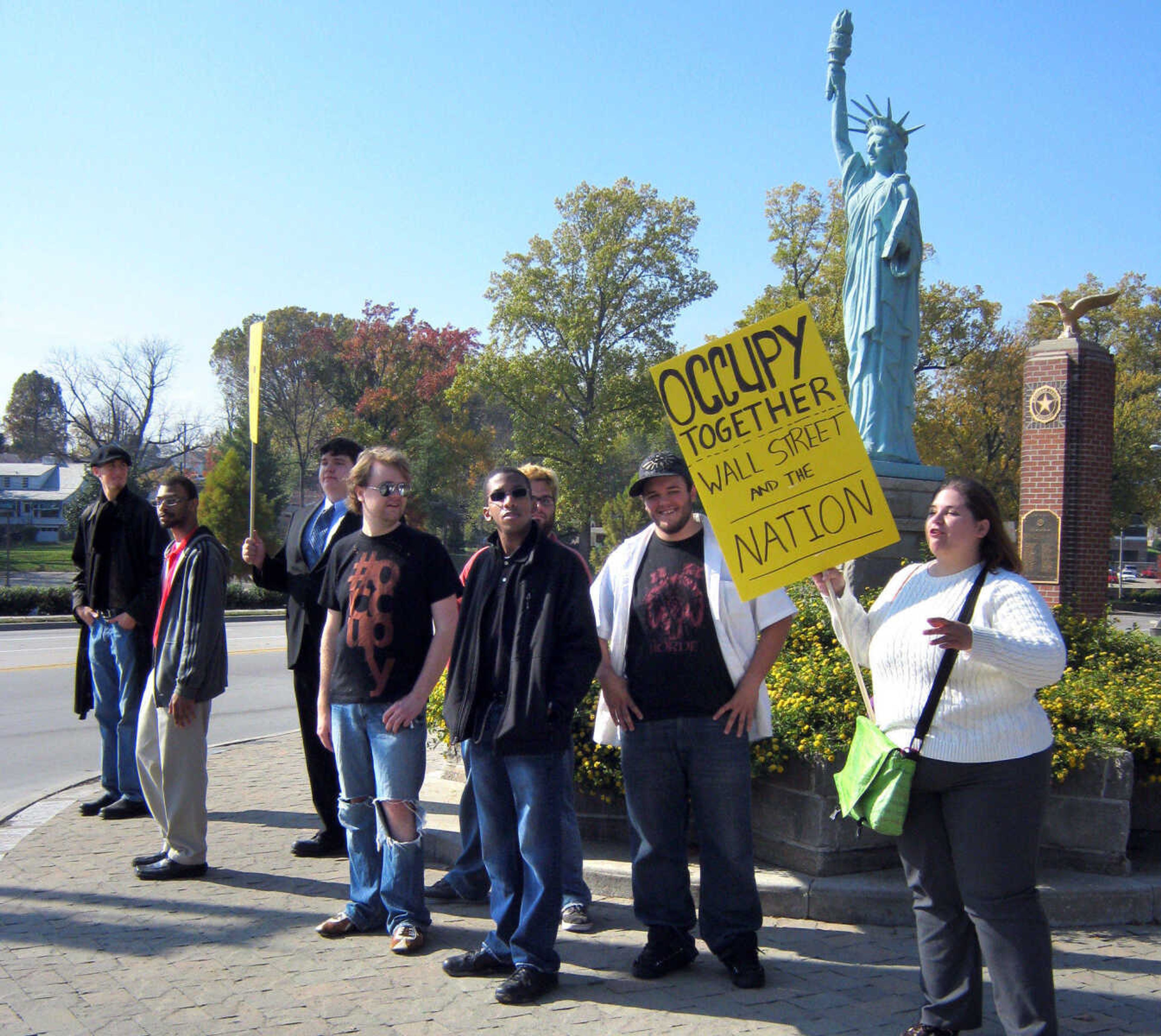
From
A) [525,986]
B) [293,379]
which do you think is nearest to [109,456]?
[525,986]

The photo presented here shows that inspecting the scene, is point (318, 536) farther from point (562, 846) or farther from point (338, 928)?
point (562, 846)

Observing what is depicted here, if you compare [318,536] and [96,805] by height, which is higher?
[318,536]

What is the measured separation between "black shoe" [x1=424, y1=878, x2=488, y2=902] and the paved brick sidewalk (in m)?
0.08

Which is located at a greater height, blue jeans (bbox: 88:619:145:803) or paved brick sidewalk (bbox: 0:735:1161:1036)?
blue jeans (bbox: 88:619:145:803)

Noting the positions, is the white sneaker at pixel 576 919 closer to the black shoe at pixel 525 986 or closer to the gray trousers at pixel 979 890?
the black shoe at pixel 525 986

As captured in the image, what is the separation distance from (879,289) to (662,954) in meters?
9.87

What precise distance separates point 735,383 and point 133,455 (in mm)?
50399

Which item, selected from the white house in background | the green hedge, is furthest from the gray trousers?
the white house in background

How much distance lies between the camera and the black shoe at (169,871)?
5.28 metres

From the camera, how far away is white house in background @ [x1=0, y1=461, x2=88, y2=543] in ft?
240

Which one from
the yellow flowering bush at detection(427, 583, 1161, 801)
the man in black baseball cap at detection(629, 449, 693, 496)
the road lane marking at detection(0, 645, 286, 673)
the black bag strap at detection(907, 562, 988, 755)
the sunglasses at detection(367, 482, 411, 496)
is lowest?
the road lane marking at detection(0, 645, 286, 673)

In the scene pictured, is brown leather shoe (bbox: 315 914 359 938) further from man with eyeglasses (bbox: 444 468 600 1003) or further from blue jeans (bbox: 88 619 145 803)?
blue jeans (bbox: 88 619 145 803)

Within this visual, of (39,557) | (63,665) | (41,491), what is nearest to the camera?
(63,665)

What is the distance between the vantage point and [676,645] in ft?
13.1
